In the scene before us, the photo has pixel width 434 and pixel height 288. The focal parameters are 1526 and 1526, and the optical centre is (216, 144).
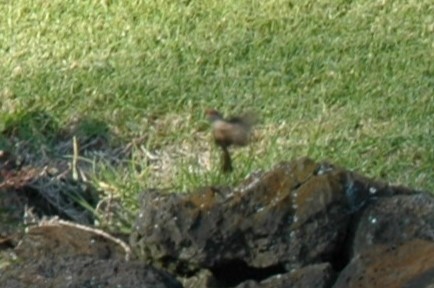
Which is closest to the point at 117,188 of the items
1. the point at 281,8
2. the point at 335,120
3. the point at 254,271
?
the point at 335,120

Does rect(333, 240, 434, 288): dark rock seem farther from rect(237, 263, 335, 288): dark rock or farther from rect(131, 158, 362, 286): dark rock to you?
rect(131, 158, 362, 286): dark rock

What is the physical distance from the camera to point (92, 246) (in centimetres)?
484

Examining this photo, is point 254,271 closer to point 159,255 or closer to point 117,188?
point 159,255

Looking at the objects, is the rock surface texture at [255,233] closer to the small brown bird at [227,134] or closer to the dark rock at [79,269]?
the dark rock at [79,269]

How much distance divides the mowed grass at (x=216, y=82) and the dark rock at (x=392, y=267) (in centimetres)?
178

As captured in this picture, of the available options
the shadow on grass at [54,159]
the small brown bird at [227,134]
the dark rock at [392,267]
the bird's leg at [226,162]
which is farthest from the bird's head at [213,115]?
the dark rock at [392,267]

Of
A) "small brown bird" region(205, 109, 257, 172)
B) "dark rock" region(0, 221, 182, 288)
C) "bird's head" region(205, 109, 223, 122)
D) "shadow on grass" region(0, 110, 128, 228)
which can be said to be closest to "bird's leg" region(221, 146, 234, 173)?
"small brown bird" region(205, 109, 257, 172)

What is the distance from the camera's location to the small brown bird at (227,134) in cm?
585

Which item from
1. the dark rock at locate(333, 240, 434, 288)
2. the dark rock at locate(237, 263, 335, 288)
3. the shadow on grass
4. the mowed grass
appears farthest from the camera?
the mowed grass

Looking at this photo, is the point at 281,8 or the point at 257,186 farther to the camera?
the point at 281,8

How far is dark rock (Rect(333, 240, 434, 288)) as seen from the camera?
149 inches

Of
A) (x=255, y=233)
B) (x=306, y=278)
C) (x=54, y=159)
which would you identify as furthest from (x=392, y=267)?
(x=54, y=159)

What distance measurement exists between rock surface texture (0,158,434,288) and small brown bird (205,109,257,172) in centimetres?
115

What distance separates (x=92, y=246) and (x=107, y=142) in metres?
1.72
